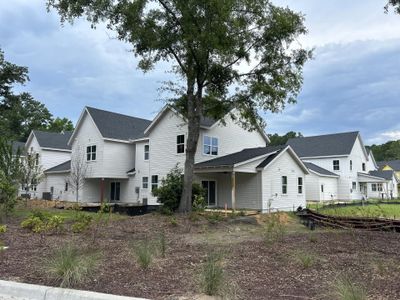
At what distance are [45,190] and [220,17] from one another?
99.7ft

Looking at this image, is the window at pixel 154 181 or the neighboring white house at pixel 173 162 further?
the window at pixel 154 181

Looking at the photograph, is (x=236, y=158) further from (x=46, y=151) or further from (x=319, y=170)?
(x=46, y=151)

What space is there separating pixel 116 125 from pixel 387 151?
86.9m

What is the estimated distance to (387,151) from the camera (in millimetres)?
101375

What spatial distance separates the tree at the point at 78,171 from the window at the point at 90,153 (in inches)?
20.8

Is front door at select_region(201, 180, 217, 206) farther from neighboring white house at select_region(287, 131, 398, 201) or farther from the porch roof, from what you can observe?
neighboring white house at select_region(287, 131, 398, 201)

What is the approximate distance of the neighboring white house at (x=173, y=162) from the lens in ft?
86.5

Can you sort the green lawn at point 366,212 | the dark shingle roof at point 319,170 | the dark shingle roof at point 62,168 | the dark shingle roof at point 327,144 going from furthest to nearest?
the dark shingle roof at point 327,144
the dark shingle roof at point 319,170
the dark shingle roof at point 62,168
the green lawn at point 366,212

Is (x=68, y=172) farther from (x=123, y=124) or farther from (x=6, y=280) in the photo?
(x=6, y=280)

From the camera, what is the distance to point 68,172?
3700 cm

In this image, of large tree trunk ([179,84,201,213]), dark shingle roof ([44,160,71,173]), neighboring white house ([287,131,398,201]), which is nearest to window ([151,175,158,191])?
large tree trunk ([179,84,201,213])

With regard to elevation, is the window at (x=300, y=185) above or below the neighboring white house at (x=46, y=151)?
below

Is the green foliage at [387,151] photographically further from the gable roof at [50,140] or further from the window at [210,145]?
the gable roof at [50,140]

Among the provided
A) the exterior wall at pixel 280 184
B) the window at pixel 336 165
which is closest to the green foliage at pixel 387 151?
the window at pixel 336 165
